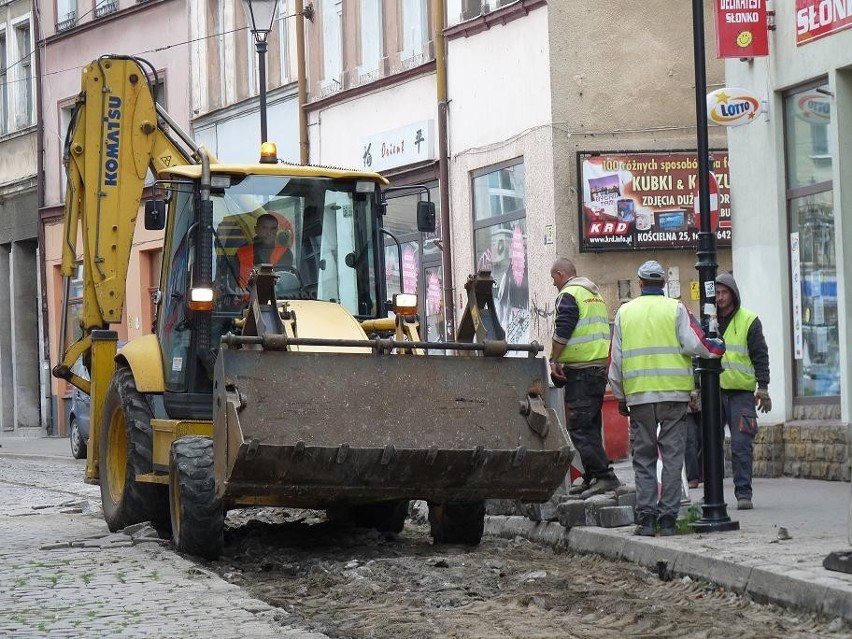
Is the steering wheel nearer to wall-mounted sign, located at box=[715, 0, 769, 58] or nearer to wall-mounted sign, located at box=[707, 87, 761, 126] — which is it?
wall-mounted sign, located at box=[707, 87, 761, 126]

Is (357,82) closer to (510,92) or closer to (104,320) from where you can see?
(510,92)

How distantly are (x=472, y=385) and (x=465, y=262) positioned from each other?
13179mm

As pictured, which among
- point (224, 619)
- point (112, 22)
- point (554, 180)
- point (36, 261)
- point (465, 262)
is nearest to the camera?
point (224, 619)

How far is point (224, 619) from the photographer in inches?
347

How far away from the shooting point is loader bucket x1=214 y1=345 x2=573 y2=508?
34.7 feet

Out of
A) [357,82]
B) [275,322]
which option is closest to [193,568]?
[275,322]

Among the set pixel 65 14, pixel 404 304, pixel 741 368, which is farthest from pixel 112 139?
pixel 65 14

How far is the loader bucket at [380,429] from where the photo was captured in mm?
10562

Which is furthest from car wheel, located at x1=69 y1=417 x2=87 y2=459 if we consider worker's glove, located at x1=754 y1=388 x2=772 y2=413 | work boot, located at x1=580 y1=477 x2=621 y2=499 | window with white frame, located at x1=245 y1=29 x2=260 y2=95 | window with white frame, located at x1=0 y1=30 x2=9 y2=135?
worker's glove, located at x1=754 y1=388 x2=772 y2=413

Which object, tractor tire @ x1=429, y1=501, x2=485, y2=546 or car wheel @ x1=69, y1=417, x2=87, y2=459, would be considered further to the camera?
car wheel @ x1=69, y1=417, x2=87, y2=459

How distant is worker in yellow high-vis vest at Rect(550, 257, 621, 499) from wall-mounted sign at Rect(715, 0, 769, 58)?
4.67m

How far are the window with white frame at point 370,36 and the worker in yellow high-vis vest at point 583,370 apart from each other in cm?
1392

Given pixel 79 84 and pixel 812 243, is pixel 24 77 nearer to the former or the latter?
pixel 79 84

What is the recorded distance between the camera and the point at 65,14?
37.1m
